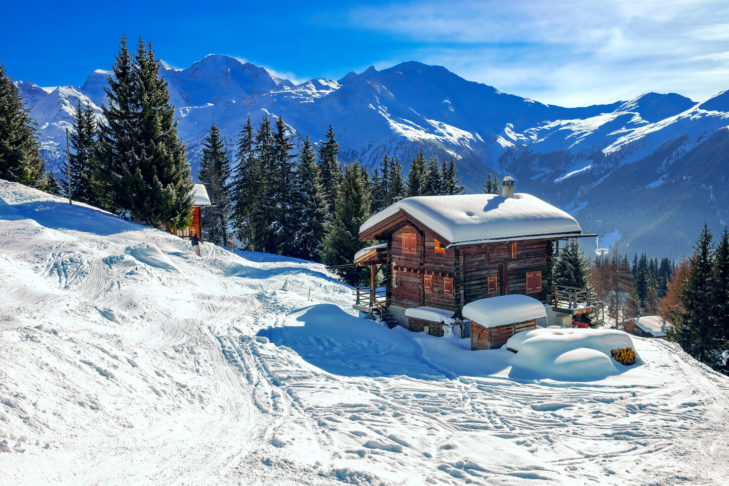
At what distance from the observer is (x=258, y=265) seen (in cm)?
3198

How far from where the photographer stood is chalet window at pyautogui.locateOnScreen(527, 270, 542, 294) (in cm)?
2334

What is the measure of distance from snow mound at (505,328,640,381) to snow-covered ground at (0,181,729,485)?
244 mm

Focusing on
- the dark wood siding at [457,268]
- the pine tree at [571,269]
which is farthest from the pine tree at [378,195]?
the dark wood siding at [457,268]

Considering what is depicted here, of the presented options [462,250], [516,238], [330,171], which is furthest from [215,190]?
[516,238]

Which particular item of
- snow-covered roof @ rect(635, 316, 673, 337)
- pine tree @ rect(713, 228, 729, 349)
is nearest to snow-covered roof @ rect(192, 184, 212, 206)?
pine tree @ rect(713, 228, 729, 349)

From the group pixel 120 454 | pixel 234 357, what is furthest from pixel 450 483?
pixel 234 357

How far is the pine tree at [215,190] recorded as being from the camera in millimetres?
50406

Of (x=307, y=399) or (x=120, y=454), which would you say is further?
(x=307, y=399)

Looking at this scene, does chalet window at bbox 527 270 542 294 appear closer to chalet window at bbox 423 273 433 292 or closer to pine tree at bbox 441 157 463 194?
chalet window at bbox 423 273 433 292

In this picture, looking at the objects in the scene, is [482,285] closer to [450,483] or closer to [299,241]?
[450,483]

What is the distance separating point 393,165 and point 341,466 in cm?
5387

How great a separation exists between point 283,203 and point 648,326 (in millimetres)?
48872

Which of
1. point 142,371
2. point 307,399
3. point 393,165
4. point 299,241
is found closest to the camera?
point 142,371

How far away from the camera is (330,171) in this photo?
50.4m
